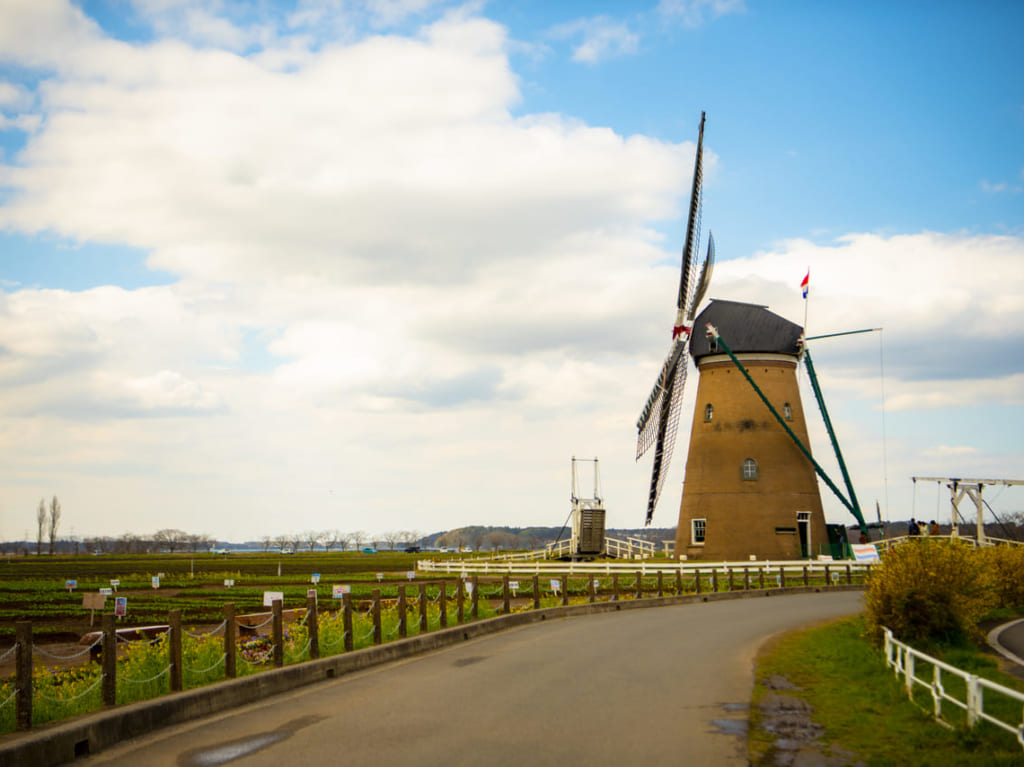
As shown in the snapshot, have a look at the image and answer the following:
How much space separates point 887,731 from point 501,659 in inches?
302

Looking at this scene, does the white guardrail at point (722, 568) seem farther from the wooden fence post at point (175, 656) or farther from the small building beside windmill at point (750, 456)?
the wooden fence post at point (175, 656)

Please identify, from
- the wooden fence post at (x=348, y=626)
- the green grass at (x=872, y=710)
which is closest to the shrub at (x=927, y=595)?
the green grass at (x=872, y=710)

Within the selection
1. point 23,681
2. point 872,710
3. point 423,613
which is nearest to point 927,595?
point 872,710

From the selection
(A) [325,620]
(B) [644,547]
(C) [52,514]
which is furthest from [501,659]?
(C) [52,514]

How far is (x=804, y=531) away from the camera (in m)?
47.8

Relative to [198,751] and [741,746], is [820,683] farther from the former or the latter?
[198,751]

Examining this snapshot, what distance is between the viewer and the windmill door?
155 ft

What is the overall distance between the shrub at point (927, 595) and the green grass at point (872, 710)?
22.0 inches

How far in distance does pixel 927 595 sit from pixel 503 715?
29.7 ft

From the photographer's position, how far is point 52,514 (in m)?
183

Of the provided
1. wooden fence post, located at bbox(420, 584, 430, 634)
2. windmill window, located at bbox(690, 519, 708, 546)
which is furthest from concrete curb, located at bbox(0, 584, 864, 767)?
windmill window, located at bbox(690, 519, 708, 546)

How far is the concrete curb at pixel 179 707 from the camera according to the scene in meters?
8.72

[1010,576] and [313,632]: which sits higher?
[313,632]

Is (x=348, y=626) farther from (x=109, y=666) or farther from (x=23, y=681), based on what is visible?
(x=23, y=681)
